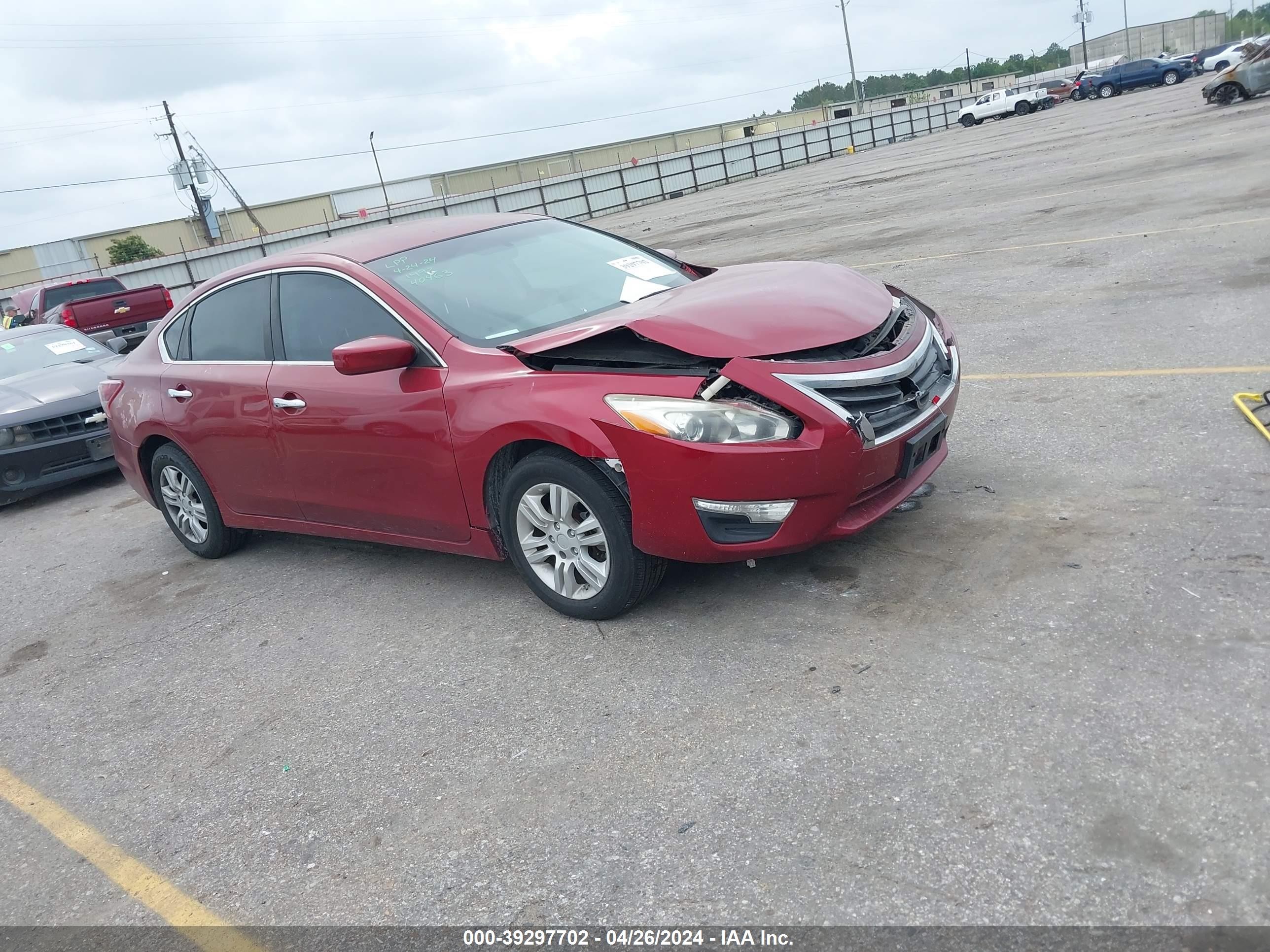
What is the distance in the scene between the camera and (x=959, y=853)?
2.64 m

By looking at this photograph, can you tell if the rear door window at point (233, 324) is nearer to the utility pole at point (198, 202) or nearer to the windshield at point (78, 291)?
the windshield at point (78, 291)

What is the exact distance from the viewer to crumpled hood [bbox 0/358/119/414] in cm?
Result: 899

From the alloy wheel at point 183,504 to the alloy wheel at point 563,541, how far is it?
2.70 m

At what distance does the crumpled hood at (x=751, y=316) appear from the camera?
3961mm

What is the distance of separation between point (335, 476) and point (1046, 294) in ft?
21.1

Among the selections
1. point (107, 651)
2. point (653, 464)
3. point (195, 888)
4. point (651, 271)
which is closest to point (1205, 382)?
point (651, 271)

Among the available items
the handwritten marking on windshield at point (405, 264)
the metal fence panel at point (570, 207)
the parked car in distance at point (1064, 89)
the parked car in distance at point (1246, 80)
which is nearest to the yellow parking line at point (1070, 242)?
the handwritten marking on windshield at point (405, 264)

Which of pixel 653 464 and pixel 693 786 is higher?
pixel 653 464

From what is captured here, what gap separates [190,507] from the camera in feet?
20.5

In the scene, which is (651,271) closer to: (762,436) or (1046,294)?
(762,436)

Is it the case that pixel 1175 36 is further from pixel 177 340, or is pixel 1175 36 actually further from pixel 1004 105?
pixel 177 340

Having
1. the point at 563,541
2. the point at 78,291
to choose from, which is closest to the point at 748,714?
the point at 563,541

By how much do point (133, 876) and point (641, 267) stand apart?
11.7ft

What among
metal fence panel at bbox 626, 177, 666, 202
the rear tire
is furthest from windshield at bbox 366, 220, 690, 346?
metal fence panel at bbox 626, 177, 666, 202
